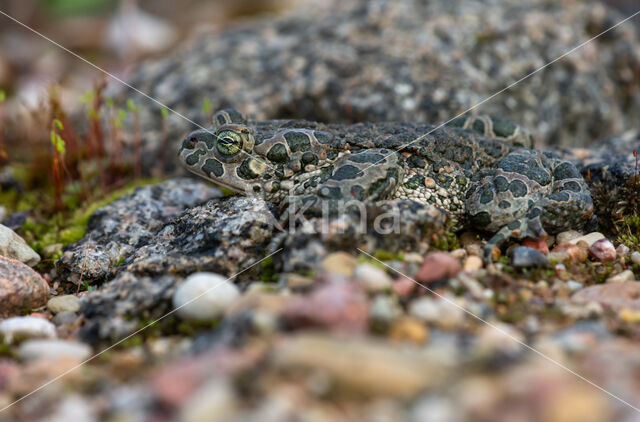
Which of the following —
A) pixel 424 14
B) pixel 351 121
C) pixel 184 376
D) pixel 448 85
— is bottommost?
pixel 184 376

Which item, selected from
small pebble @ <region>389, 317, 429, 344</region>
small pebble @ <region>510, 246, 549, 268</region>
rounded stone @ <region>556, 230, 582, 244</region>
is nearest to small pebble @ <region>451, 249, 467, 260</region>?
small pebble @ <region>510, 246, 549, 268</region>

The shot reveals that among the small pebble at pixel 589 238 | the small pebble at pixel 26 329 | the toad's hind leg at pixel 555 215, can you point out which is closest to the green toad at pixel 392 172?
the toad's hind leg at pixel 555 215

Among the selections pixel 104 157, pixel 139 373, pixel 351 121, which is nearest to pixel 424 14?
pixel 351 121

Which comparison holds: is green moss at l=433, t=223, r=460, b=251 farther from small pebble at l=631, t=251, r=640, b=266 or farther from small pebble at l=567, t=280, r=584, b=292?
small pebble at l=631, t=251, r=640, b=266

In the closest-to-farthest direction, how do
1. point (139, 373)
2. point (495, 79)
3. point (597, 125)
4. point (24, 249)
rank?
point (139, 373)
point (24, 249)
point (495, 79)
point (597, 125)

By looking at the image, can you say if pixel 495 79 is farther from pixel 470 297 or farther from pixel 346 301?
pixel 346 301

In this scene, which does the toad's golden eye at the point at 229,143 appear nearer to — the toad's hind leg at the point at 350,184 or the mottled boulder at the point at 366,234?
the toad's hind leg at the point at 350,184
